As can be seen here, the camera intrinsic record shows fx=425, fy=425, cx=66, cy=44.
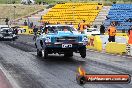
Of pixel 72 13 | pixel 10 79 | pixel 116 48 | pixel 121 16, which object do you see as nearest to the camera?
pixel 10 79

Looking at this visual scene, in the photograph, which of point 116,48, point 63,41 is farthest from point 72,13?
point 63,41

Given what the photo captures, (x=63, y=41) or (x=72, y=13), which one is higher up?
(x=63, y=41)

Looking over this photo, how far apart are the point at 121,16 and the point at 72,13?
1124 cm

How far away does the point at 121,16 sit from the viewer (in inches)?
2494

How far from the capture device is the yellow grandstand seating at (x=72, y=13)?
67688 millimetres

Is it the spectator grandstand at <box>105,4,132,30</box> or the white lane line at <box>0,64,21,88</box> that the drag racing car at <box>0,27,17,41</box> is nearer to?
the spectator grandstand at <box>105,4,132,30</box>

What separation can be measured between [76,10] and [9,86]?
6221 centimetres

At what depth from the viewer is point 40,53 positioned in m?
21.7

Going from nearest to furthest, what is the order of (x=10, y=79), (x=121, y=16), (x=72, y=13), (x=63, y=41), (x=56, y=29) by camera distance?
(x=10, y=79) → (x=63, y=41) → (x=56, y=29) → (x=121, y=16) → (x=72, y=13)

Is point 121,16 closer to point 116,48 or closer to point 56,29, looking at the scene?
point 116,48

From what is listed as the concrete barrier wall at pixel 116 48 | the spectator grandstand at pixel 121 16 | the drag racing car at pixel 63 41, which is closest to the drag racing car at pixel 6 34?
the concrete barrier wall at pixel 116 48

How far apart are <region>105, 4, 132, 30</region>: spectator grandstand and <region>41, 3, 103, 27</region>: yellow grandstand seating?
2.98 m

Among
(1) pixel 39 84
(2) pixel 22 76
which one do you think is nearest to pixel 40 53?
(2) pixel 22 76

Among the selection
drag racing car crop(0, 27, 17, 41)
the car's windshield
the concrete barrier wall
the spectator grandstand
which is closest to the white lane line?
the car's windshield
